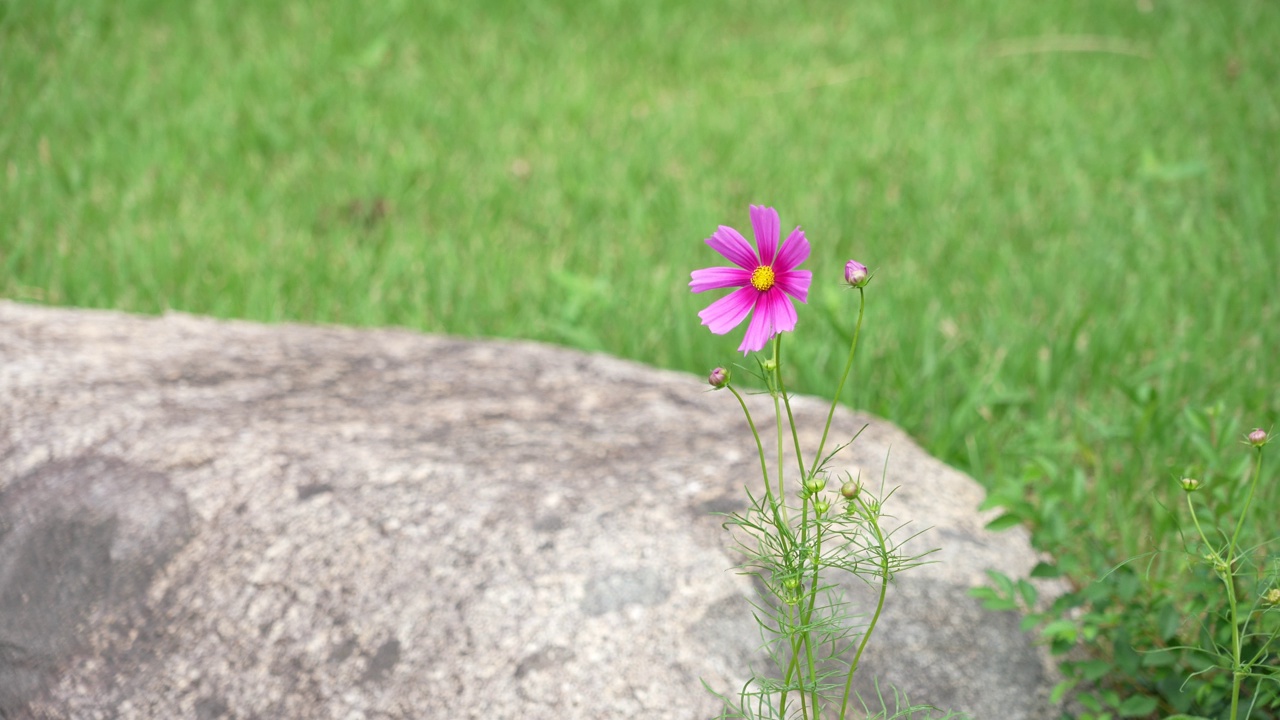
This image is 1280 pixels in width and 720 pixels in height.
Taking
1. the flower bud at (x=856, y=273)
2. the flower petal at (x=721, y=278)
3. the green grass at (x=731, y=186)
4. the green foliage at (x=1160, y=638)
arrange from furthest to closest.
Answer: the green grass at (x=731, y=186)
the green foliage at (x=1160, y=638)
the flower petal at (x=721, y=278)
the flower bud at (x=856, y=273)

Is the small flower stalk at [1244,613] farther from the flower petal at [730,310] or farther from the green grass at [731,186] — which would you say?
the flower petal at [730,310]

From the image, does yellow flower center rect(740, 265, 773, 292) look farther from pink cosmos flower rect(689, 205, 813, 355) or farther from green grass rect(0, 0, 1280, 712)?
green grass rect(0, 0, 1280, 712)

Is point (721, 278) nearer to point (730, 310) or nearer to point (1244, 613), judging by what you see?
point (730, 310)

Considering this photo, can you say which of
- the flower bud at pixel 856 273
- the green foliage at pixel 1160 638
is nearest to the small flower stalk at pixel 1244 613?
the green foliage at pixel 1160 638

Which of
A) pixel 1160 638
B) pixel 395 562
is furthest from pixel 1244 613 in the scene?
pixel 395 562

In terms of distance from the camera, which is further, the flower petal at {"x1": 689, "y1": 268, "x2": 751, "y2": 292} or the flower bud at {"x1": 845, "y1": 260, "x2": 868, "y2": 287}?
the flower petal at {"x1": 689, "y1": 268, "x2": 751, "y2": 292}

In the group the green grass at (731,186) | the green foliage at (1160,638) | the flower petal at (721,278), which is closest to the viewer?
the flower petal at (721,278)

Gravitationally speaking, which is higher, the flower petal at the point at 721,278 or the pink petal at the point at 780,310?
the flower petal at the point at 721,278

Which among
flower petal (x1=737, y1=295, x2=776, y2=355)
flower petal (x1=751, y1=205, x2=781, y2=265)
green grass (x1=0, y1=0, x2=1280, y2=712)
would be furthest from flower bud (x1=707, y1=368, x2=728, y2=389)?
green grass (x1=0, y1=0, x2=1280, y2=712)
